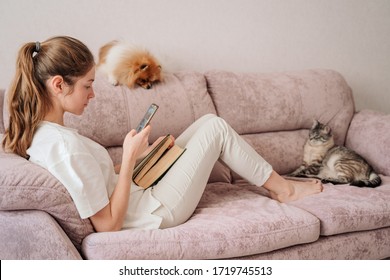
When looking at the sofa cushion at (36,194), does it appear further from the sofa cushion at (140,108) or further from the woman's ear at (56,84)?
the sofa cushion at (140,108)

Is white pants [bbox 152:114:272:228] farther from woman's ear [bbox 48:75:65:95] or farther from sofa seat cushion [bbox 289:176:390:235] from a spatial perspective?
woman's ear [bbox 48:75:65:95]

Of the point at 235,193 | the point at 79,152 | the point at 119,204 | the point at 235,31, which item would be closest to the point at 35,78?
the point at 79,152

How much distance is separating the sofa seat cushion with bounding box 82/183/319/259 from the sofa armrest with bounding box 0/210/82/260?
10 cm

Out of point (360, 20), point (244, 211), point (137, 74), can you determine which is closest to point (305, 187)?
point (244, 211)

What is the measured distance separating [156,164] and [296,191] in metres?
0.68

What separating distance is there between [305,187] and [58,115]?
3.79 feet

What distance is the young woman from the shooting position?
135 cm

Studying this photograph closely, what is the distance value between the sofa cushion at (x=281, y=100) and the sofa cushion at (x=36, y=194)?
3.77ft

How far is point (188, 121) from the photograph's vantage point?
2.17m

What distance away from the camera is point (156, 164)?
1682mm

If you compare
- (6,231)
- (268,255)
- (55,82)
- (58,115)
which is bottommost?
(268,255)

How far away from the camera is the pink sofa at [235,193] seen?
1.32 metres

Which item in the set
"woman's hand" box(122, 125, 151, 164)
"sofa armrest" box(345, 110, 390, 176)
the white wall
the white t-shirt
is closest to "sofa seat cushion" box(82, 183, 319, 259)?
the white t-shirt

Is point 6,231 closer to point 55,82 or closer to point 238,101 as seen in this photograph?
point 55,82
